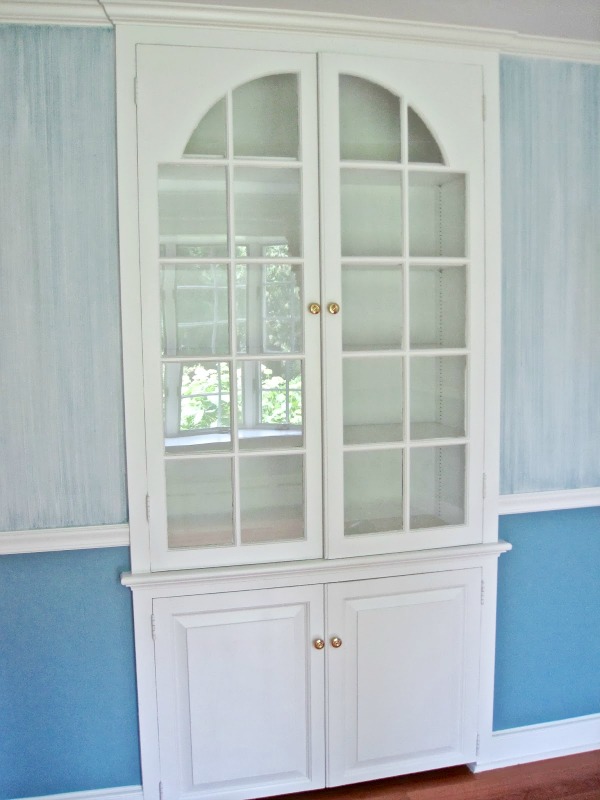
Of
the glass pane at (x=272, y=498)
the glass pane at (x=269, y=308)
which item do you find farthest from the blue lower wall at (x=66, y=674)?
the glass pane at (x=269, y=308)

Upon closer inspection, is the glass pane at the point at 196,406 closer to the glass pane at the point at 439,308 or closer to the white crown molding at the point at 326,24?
the glass pane at the point at 439,308

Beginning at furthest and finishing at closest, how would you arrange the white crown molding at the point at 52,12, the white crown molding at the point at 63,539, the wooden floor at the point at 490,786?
the wooden floor at the point at 490,786 < the white crown molding at the point at 63,539 < the white crown molding at the point at 52,12

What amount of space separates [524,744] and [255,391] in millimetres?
1496

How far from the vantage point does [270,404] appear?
188cm

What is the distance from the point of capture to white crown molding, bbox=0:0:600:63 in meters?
1.69

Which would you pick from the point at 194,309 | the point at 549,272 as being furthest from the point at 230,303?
the point at 549,272

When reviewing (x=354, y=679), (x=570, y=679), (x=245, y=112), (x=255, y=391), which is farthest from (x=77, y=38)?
(x=570, y=679)

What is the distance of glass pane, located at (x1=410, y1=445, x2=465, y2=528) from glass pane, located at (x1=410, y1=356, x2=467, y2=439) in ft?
0.19

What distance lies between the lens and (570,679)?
7.25ft

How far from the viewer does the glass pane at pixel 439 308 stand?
1970mm

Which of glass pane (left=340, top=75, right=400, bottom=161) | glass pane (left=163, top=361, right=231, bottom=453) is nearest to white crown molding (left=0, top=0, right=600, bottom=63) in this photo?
glass pane (left=340, top=75, right=400, bottom=161)

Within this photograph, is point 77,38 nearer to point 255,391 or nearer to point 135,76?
point 135,76

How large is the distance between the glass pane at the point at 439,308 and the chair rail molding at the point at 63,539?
103cm

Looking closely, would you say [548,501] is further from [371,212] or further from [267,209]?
[267,209]
